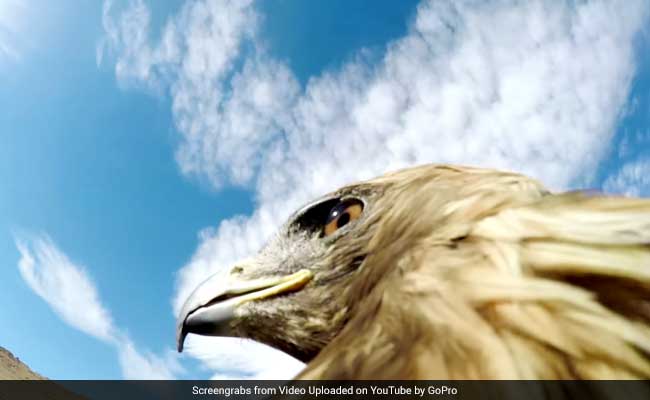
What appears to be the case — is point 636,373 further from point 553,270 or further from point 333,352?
point 333,352

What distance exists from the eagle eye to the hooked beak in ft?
0.97

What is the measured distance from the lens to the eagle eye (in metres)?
2.99

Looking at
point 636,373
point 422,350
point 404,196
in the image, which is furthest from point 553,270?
point 404,196

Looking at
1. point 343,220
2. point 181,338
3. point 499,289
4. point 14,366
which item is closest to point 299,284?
point 343,220

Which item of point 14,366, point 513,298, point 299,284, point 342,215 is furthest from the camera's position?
point 14,366

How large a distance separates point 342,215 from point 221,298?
850 millimetres

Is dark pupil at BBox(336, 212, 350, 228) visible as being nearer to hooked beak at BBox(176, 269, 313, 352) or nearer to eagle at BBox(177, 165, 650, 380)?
hooked beak at BBox(176, 269, 313, 352)

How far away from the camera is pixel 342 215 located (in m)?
3.06

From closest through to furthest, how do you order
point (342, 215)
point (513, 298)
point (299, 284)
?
point (513, 298) < point (299, 284) < point (342, 215)

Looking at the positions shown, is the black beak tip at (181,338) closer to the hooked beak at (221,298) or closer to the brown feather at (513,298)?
the hooked beak at (221,298)

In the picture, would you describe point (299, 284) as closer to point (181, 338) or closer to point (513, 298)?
point (181, 338)

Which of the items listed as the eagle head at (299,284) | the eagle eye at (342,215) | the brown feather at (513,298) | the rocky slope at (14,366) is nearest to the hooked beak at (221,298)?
the eagle head at (299,284)

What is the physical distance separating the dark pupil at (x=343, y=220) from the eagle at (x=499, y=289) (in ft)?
1.39

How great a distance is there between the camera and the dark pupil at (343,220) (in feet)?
9.85
